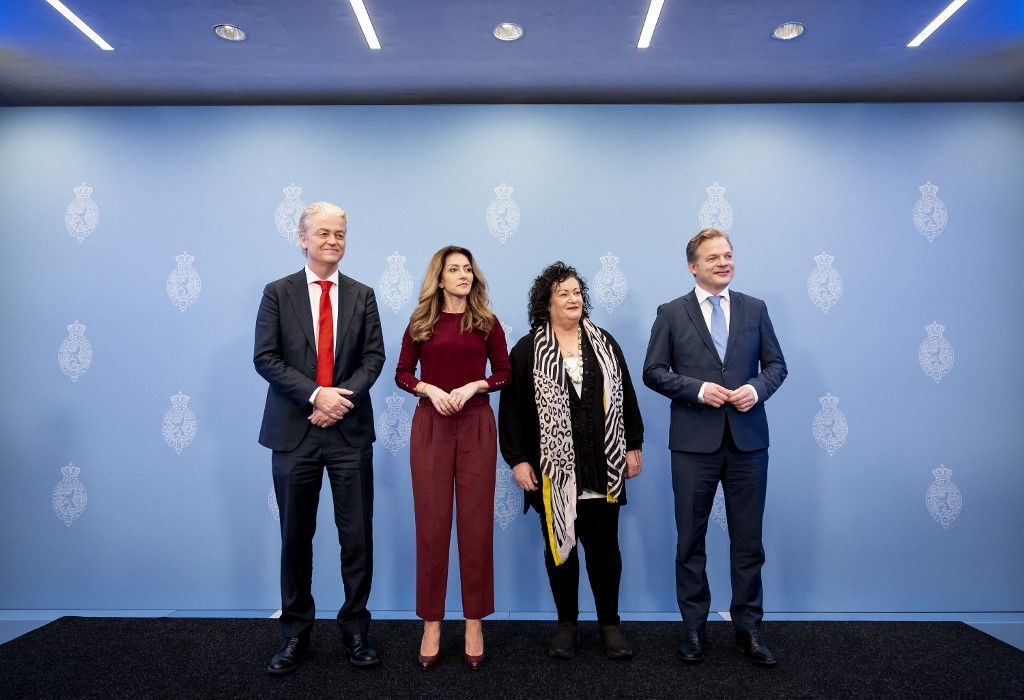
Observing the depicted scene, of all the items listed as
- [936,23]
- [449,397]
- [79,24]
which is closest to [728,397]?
[449,397]

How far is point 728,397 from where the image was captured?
8.41 feet

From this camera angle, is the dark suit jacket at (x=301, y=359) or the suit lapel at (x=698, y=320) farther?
the suit lapel at (x=698, y=320)

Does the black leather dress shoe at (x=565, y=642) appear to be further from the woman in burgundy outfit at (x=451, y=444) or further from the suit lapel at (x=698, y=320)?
the suit lapel at (x=698, y=320)

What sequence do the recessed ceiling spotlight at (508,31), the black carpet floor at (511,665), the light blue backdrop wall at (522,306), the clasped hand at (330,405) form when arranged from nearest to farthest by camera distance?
the black carpet floor at (511,665) → the clasped hand at (330,405) → the recessed ceiling spotlight at (508,31) → the light blue backdrop wall at (522,306)

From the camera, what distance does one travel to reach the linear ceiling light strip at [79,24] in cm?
286

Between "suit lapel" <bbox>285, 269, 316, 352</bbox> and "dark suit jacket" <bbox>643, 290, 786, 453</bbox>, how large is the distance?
5.13 feet

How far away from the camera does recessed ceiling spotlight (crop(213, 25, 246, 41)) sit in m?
3.04

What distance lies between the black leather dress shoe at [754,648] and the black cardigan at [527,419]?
0.80m

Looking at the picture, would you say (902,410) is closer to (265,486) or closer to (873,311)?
(873,311)

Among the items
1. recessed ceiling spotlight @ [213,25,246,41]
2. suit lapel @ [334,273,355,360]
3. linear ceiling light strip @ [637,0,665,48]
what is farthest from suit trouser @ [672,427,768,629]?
recessed ceiling spotlight @ [213,25,246,41]

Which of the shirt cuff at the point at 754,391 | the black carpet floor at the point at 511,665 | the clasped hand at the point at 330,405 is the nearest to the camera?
the black carpet floor at the point at 511,665

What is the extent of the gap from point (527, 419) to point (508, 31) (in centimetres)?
204

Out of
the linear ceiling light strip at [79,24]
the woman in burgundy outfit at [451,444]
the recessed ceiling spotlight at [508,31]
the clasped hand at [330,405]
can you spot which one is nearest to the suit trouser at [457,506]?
the woman in burgundy outfit at [451,444]

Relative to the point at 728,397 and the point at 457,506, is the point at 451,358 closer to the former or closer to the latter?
the point at 457,506
